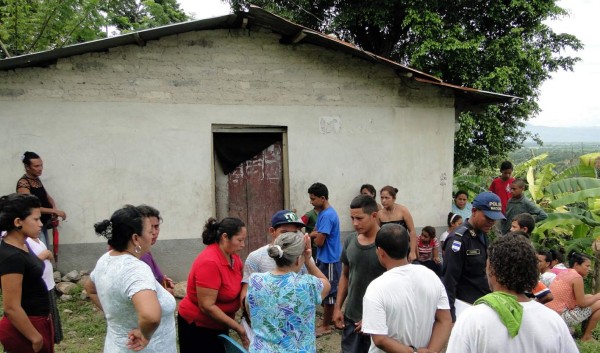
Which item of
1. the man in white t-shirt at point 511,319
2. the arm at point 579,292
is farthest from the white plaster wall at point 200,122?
the man in white t-shirt at point 511,319

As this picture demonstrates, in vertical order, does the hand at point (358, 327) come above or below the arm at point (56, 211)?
below

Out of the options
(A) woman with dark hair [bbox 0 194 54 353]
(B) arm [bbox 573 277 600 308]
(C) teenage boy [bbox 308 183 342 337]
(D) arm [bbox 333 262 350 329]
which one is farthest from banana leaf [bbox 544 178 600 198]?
(A) woman with dark hair [bbox 0 194 54 353]

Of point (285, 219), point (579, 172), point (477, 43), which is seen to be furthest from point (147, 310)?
point (477, 43)

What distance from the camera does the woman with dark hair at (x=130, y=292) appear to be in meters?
2.60

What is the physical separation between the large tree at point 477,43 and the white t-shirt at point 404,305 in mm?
10092

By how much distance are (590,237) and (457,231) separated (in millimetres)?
5864

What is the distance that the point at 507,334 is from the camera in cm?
215

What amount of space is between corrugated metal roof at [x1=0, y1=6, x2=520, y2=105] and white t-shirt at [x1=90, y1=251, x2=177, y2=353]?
4.71 m

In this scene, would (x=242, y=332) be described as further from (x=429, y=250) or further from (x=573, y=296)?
(x=429, y=250)

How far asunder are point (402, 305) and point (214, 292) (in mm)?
1488

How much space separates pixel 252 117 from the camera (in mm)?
7664

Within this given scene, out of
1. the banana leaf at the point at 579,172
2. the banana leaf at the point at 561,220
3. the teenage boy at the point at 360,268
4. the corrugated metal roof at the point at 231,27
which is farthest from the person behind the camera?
the banana leaf at the point at 579,172

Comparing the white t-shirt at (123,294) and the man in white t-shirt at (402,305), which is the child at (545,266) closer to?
the man in white t-shirt at (402,305)

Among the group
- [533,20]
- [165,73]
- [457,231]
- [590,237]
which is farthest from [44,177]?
[533,20]
